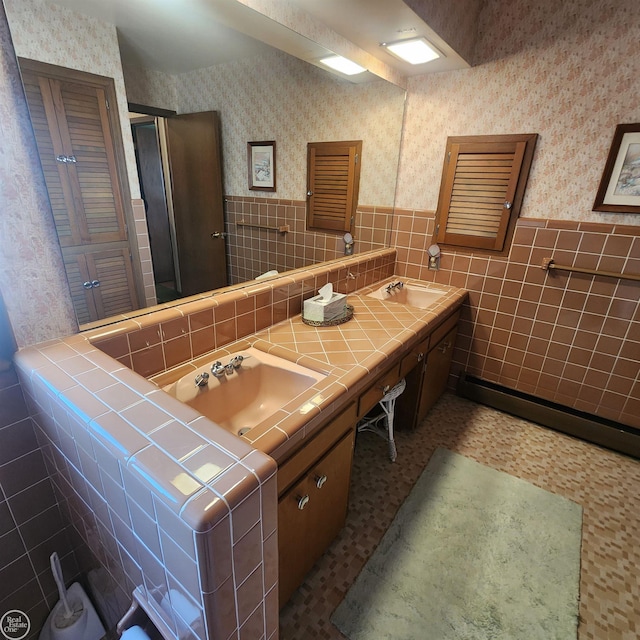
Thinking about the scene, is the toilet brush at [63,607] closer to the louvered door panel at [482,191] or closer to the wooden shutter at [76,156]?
the wooden shutter at [76,156]

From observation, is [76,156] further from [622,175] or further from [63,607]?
[622,175]

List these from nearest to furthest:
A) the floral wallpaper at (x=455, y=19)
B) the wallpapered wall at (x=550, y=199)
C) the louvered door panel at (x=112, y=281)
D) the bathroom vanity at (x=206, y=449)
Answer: the bathroom vanity at (x=206, y=449) → the louvered door panel at (x=112, y=281) → the floral wallpaper at (x=455, y=19) → the wallpapered wall at (x=550, y=199)

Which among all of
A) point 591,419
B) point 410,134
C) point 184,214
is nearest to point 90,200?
point 184,214

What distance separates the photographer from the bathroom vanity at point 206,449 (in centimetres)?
57

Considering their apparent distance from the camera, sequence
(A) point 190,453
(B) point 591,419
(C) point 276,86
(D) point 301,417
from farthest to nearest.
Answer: (B) point 591,419 → (C) point 276,86 → (D) point 301,417 → (A) point 190,453

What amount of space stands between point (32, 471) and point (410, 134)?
7.92 feet

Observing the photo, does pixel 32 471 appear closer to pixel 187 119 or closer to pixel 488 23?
pixel 187 119

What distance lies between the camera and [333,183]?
197 cm

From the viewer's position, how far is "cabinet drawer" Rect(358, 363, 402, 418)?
4.07ft

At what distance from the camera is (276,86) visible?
154cm

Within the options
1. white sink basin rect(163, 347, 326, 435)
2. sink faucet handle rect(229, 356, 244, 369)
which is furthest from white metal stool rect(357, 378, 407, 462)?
sink faucet handle rect(229, 356, 244, 369)

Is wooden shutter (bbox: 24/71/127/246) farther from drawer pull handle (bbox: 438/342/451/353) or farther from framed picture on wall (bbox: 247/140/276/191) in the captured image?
drawer pull handle (bbox: 438/342/451/353)

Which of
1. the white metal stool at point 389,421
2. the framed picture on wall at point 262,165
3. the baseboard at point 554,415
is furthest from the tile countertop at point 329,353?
the baseboard at point 554,415

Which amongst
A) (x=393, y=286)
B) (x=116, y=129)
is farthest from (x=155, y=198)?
(x=393, y=286)
